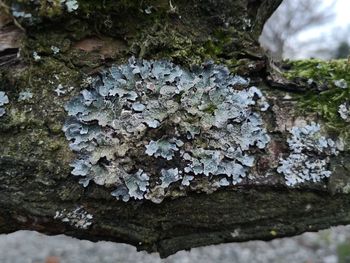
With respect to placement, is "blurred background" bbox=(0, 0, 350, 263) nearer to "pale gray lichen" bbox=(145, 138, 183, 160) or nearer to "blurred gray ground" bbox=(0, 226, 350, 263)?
"blurred gray ground" bbox=(0, 226, 350, 263)

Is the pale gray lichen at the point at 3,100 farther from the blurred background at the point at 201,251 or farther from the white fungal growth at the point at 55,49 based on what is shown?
the blurred background at the point at 201,251

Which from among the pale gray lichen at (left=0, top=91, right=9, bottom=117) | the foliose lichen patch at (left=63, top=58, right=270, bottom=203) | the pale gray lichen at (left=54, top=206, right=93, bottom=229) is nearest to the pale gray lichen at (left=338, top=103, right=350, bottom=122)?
the foliose lichen patch at (left=63, top=58, right=270, bottom=203)

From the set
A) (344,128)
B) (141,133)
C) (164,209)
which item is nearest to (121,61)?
(141,133)

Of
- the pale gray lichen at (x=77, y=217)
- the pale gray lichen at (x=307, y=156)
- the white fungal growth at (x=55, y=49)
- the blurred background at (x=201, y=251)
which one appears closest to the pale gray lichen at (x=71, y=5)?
the white fungal growth at (x=55, y=49)

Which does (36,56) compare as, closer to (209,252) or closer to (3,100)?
(3,100)

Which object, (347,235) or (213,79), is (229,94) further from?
(347,235)
